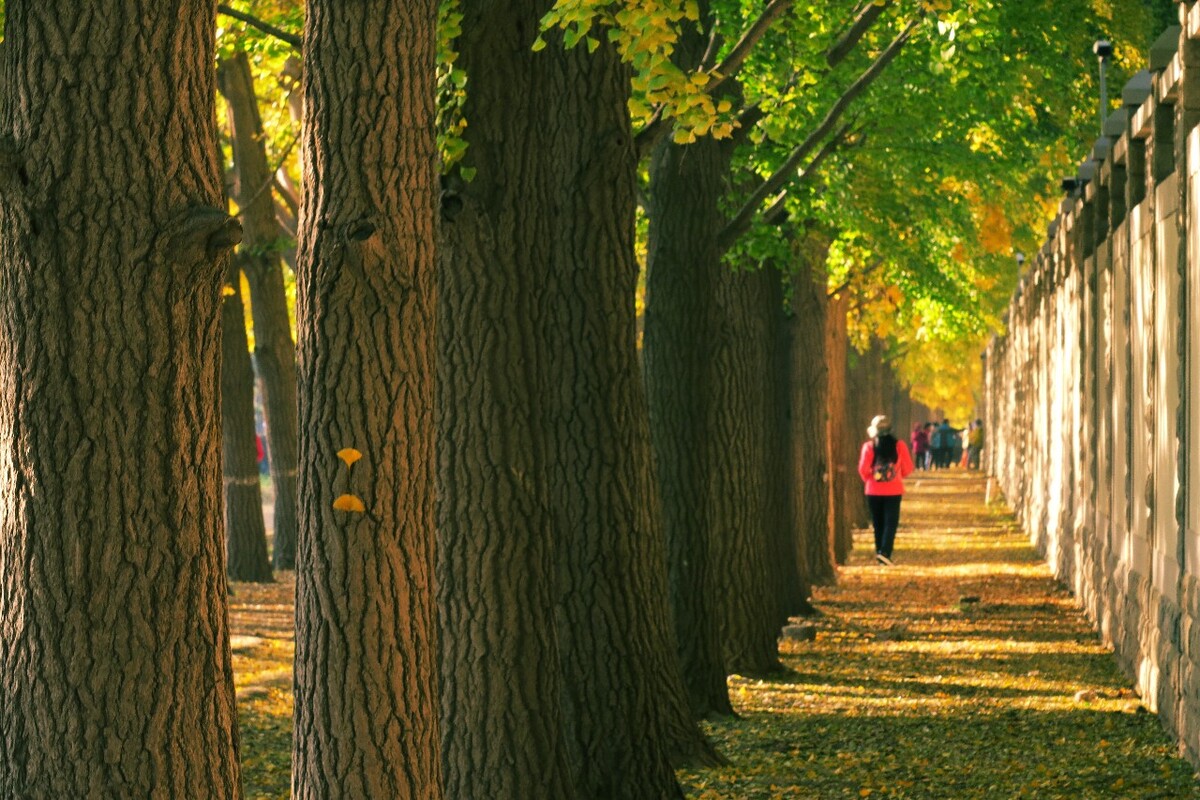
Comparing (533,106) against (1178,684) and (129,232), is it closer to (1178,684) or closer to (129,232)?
(129,232)

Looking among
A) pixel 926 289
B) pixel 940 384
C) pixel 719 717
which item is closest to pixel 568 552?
pixel 719 717

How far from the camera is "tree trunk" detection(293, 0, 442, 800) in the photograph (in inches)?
278

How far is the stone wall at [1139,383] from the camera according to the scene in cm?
1198

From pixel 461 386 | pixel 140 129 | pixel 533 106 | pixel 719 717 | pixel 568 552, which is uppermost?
pixel 533 106

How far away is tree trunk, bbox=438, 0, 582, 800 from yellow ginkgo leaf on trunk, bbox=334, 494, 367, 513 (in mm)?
1675

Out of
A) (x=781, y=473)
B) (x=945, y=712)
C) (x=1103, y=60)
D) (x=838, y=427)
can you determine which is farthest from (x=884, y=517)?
(x=945, y=712)

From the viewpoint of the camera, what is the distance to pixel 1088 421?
2081 centimetres

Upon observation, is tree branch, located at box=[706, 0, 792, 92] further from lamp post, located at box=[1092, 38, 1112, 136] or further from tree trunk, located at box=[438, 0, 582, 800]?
lamp post, located at box=[1092, 38, 1112, 136]

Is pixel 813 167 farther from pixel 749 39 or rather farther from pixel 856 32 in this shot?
pixel 749 39

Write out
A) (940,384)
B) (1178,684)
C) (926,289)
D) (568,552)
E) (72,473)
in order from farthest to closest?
1. (940,384)
2. (926,289)
3. (1178,684)
4. (568,552)
5. (72,473)

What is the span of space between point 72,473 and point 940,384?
64308 mm

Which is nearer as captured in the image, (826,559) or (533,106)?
(533,106)

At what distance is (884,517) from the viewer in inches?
1040

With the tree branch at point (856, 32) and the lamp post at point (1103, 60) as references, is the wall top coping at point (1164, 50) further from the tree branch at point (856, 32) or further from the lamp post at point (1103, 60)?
the lamp post at point (1103, 60)
